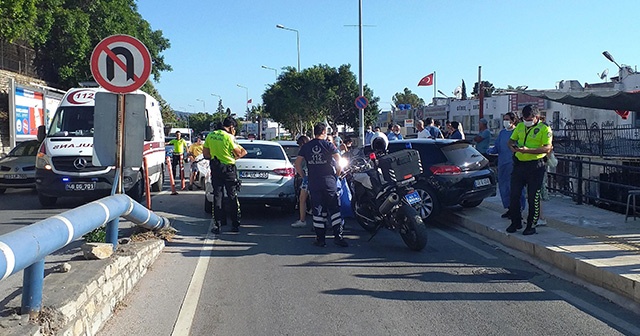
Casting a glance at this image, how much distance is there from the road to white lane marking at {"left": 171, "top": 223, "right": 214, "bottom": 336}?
0.05ft

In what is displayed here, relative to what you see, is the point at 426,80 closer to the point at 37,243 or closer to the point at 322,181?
the point at 322,181

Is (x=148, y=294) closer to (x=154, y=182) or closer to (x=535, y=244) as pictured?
(x=535, y=244)

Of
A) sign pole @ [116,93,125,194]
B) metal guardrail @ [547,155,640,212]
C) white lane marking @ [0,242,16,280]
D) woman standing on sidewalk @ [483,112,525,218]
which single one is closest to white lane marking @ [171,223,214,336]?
sign pole @ [116,93,125,194]

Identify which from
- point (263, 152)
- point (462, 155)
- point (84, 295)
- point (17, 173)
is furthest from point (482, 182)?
point (17, 173)

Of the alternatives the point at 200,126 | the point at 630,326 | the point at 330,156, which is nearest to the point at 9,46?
the point at 330,156

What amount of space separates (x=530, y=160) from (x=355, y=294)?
3685 mm

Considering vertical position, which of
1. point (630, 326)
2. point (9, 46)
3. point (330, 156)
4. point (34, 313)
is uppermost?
point (9, 46)

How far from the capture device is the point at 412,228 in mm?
7754

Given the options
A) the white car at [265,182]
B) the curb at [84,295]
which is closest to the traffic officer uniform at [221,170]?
the white car at [265,182]

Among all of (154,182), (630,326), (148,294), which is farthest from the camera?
(154,182)

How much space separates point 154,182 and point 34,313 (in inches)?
462

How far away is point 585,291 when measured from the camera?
19.6 feet

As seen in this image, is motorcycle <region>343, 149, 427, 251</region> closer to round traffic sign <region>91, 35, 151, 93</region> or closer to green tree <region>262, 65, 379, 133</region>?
round traffic sign <region>91, 35, 151, 93</region>

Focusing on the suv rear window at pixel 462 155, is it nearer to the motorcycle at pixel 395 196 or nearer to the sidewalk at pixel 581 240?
the sidewalk at pixel 581 240
